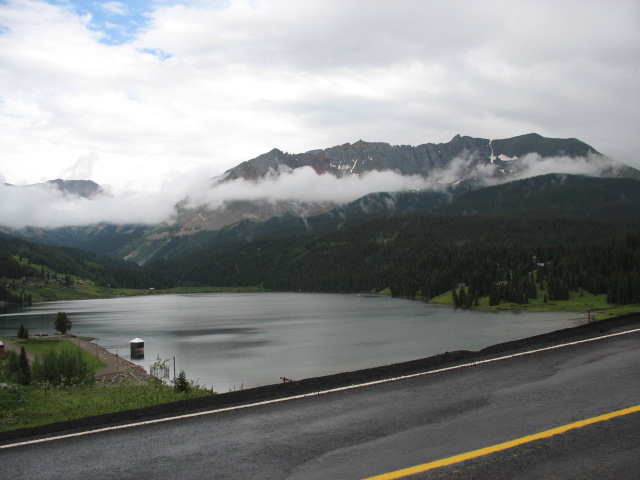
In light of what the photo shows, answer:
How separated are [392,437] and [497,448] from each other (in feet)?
6.70

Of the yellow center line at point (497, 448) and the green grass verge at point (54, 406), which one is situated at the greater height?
the yellow center line at point (497, 448)

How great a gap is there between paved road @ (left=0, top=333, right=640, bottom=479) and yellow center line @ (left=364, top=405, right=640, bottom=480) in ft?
0.55

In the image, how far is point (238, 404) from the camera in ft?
45.9

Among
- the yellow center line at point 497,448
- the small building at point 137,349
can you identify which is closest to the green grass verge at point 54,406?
the yellow center line at point 497,448

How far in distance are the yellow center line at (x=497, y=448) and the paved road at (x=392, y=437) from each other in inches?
6.6

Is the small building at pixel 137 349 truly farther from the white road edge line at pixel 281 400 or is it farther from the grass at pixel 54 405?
the white road edge line at pixel 281 400

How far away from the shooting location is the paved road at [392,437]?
9281mm

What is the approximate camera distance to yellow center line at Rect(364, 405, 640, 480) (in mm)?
8867

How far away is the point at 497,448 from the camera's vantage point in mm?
9688

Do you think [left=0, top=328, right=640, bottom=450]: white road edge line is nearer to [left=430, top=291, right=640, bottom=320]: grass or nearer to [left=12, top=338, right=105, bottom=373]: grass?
[left=12, top=338, right=105, bottom=373]: grass

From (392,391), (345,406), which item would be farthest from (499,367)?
(345,406)

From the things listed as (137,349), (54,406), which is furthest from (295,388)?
(137,349)

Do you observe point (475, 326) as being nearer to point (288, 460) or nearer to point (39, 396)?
point (39, 396)

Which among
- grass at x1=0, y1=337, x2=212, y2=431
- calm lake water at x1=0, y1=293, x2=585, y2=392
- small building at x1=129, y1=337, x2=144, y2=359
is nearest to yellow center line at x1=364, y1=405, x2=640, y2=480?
grass at x1=0, y1=337, x2=212, y2=431
